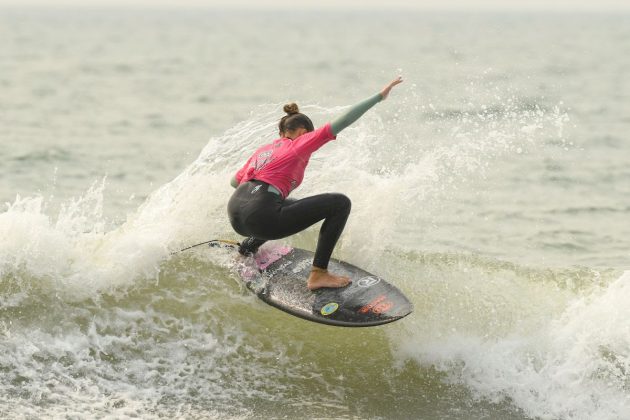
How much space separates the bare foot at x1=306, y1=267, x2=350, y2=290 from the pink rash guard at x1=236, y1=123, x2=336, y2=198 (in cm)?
76

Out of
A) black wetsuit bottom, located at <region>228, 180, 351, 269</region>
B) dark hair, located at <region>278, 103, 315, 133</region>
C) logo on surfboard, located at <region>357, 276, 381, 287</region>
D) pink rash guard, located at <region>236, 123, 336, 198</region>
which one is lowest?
logo on surfboard, located at <region>357, 276, 381, 287</region>

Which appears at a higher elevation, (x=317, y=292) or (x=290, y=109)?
(x=290, y=109)

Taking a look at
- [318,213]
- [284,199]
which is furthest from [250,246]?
[318,213]

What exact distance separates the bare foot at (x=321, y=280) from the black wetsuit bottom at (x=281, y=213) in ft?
0.94

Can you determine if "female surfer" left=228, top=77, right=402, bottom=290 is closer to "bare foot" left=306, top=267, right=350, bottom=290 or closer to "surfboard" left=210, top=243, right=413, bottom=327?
"bare foot" left=306, top=267, right=350, bottom=290

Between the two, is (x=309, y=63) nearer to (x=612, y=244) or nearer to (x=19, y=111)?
(x=19, y=111)

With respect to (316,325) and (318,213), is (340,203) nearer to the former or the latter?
(318,213)

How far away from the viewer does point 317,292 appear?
314 inches

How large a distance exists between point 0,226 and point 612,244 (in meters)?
8.89

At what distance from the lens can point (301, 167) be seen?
7.74 meters

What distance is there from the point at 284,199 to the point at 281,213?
19 cm

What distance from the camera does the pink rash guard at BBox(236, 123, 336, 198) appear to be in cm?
757

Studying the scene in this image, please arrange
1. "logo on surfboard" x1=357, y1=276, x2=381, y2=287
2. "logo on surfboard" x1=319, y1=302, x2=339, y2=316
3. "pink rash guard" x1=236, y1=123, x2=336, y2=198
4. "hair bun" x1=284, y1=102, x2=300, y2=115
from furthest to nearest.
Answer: "logo on surfboard" x1=357, y1=276, x2=381, y2=287
"hair bun" x1=284, y1=102, x2=300, y2=115
"logo on surfboard" x1=319, y1=302, x2=339, y2=316
"pink rash guard" x1=236, y1=123, x2=336, y2=198

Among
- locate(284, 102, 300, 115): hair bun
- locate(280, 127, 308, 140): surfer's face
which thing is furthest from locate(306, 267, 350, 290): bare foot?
locate(284, 102, 300, 115): hair bun
